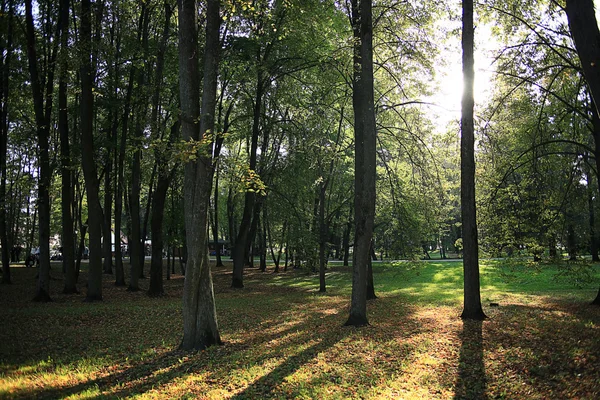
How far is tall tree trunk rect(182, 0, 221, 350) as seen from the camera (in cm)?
792

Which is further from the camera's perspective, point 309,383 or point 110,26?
point 110,26

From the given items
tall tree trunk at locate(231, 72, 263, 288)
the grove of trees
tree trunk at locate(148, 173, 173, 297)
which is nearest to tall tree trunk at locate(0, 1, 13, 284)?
the grove of trees

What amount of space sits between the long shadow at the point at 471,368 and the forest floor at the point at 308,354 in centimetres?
2

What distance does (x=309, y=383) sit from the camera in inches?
235

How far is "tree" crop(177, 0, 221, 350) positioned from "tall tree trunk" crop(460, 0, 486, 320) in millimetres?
6303

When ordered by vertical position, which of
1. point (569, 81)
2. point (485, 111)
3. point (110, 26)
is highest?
point (110, 26)

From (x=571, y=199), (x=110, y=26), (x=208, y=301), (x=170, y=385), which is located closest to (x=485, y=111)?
(x=571, y=199)

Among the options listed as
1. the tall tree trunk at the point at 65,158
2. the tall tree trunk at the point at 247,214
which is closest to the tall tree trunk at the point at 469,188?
the tall tree trunk at the point at 247,214

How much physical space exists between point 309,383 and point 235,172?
3.95m

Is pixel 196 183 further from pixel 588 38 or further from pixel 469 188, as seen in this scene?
pixel 469 188

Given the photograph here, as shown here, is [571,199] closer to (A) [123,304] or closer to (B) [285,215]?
(B) [285,215]

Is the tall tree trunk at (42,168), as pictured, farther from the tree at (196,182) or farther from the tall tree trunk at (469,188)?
the tall tree trunk at (469,188)

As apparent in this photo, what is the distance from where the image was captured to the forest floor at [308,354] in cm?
570

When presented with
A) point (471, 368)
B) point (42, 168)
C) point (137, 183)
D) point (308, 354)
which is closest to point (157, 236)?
point (137, 183)
